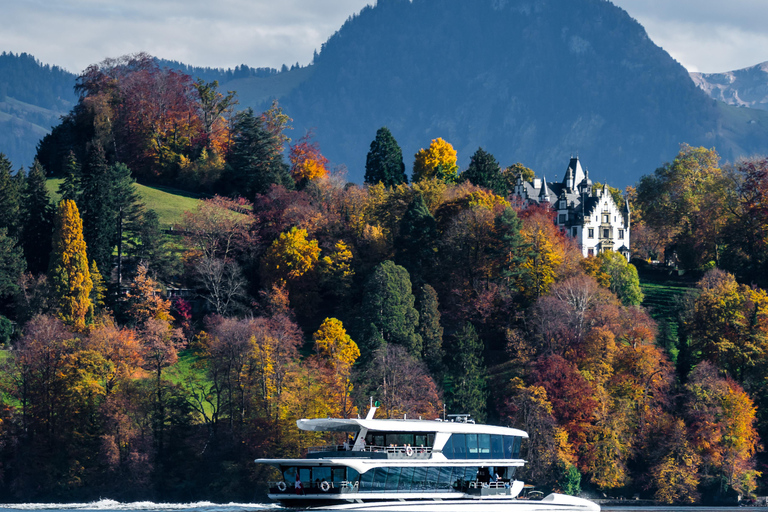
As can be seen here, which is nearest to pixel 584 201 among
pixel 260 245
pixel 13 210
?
pixel 260 245

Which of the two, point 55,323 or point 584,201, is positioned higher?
point 584,201

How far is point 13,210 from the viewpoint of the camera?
103 m

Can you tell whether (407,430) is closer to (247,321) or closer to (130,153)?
(247,321)

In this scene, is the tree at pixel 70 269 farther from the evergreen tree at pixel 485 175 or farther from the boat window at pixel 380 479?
the boat window at pixel 380 479

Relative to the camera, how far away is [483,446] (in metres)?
54.6

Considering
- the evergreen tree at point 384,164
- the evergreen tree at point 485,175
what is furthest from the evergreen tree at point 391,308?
the evergreen tree at point 384,164

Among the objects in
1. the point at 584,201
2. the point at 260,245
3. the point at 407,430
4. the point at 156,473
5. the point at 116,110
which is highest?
the point at 116,110

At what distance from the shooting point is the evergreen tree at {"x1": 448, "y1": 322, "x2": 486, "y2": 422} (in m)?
84.4

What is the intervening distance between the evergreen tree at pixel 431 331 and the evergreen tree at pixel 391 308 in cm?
100

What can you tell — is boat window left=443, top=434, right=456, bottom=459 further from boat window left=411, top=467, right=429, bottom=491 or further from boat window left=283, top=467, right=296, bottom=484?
boat window left=283, top=467, right=296, bottom=484

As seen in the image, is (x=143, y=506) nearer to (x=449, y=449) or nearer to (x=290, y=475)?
(x=290, y=475)

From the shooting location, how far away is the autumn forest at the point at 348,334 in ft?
262

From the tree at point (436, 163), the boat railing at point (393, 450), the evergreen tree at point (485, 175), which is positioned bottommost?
the boat railing at point (393, 450)

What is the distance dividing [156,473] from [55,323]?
15271 millimetres
